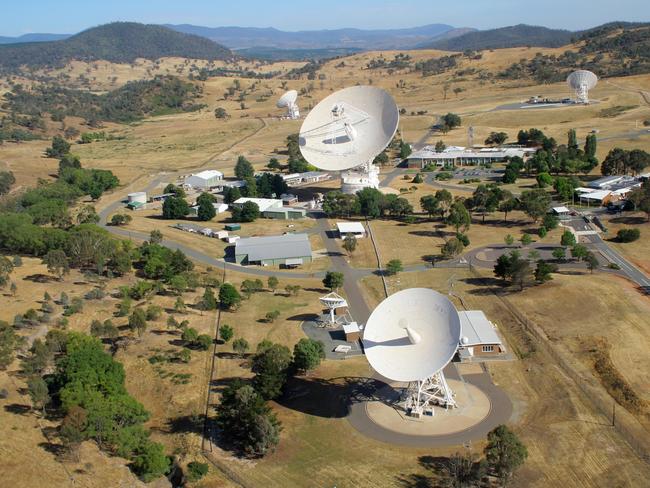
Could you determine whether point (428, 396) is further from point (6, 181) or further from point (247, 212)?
point (6, 181)

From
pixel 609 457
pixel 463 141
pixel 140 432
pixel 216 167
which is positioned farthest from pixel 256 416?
pixel 463 141

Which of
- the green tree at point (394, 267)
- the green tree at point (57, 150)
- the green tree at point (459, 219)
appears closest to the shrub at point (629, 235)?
the green tree at point (459, 219)

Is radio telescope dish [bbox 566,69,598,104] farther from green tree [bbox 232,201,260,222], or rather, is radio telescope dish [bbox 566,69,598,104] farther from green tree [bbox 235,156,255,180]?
green tree [bbox 232,201,260,222]

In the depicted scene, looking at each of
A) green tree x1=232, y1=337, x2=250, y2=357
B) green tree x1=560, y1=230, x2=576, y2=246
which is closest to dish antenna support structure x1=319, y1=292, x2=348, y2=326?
green tree x1=232, y1=337, x2=250, y2=357

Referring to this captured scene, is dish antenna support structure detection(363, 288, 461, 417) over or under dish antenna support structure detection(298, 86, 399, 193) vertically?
under

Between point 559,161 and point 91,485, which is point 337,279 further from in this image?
point 559,161

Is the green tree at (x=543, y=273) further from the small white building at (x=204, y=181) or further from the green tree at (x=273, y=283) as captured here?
the small white building at (x=204, y=181)

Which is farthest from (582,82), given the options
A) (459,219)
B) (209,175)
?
(459,219)

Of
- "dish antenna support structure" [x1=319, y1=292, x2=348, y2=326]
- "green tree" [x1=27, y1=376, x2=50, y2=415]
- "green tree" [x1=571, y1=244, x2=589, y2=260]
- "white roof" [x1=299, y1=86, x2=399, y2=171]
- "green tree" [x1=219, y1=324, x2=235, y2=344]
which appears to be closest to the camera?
"green tree" [x1=27, y1=376, x2=50, y2=415]
